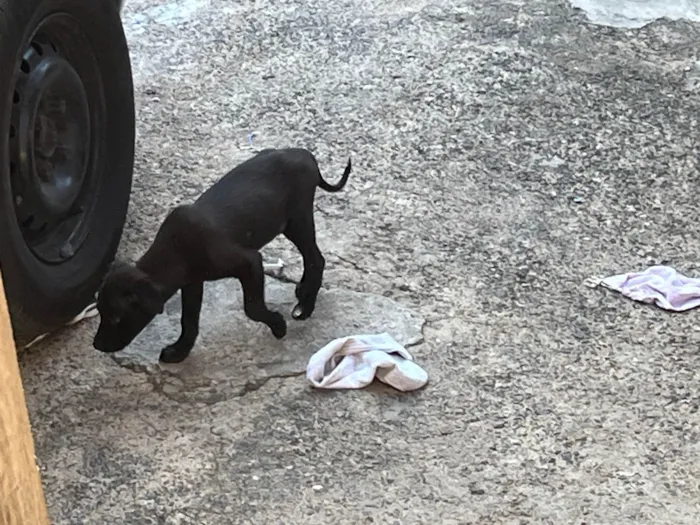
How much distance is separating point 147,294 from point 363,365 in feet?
1.71

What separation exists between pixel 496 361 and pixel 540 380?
12cm

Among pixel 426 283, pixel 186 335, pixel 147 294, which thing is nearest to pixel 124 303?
pixel 147 294

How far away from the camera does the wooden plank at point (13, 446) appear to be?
1.40m

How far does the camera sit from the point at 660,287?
2.74 m

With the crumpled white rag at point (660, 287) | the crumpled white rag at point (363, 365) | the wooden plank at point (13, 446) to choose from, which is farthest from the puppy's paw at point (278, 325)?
the wooden plank at point (13, 446)

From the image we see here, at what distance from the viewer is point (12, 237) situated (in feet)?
7.33

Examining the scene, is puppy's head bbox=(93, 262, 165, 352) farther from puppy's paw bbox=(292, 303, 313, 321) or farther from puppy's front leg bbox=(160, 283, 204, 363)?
puppy's paw bbox=(292, 303, 313, 321)

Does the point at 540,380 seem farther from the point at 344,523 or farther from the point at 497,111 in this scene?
the point at 497,111

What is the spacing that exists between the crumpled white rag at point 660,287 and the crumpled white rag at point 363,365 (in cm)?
62

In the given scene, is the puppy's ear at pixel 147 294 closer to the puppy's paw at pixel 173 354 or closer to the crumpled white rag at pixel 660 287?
the puppy's paw at pixel 173 354

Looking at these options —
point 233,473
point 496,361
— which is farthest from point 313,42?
point 233,473

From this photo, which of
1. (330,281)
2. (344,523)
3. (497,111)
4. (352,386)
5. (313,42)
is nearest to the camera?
(344,523)

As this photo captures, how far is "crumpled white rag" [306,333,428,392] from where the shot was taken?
243 cm

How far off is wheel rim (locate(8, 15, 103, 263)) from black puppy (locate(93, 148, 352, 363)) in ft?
0.85
